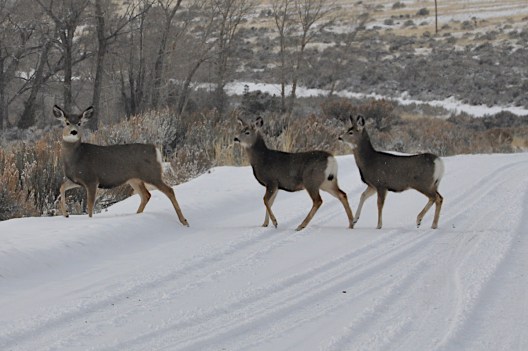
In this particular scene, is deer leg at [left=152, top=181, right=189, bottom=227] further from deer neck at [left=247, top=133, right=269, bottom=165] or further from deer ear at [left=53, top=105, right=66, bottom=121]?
deer ear at [left=53, top=105, right=66, bottom=121]

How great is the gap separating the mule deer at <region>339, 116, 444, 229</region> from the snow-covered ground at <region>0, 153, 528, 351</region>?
13.3 inches

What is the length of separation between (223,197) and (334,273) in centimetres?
439

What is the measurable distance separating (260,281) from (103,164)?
3485mm

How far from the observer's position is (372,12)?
8138 centimetres

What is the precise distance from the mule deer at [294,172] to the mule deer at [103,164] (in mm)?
1160

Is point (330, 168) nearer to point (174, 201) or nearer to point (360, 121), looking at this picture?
point (360, 121)

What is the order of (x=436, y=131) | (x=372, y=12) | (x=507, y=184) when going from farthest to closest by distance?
(x=372, y=12) < (x=436, y=131) < (x=507, y=184)

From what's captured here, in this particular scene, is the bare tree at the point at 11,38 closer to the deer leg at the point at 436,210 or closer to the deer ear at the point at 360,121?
the deer ear at the point at 360,121

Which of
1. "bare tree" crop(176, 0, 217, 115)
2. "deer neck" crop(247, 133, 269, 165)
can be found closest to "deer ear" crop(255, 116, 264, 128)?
"deer neck" crop(247, 133, 269, 165)

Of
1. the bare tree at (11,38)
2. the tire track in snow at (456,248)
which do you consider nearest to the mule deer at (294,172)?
the tire track in snow at (456,248)

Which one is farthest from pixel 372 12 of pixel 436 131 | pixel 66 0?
pixel 66 0

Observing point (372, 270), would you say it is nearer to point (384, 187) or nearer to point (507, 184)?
point (384, 187)

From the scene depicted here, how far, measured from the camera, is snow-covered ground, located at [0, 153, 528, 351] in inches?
192

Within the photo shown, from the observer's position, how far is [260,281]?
6285mm
